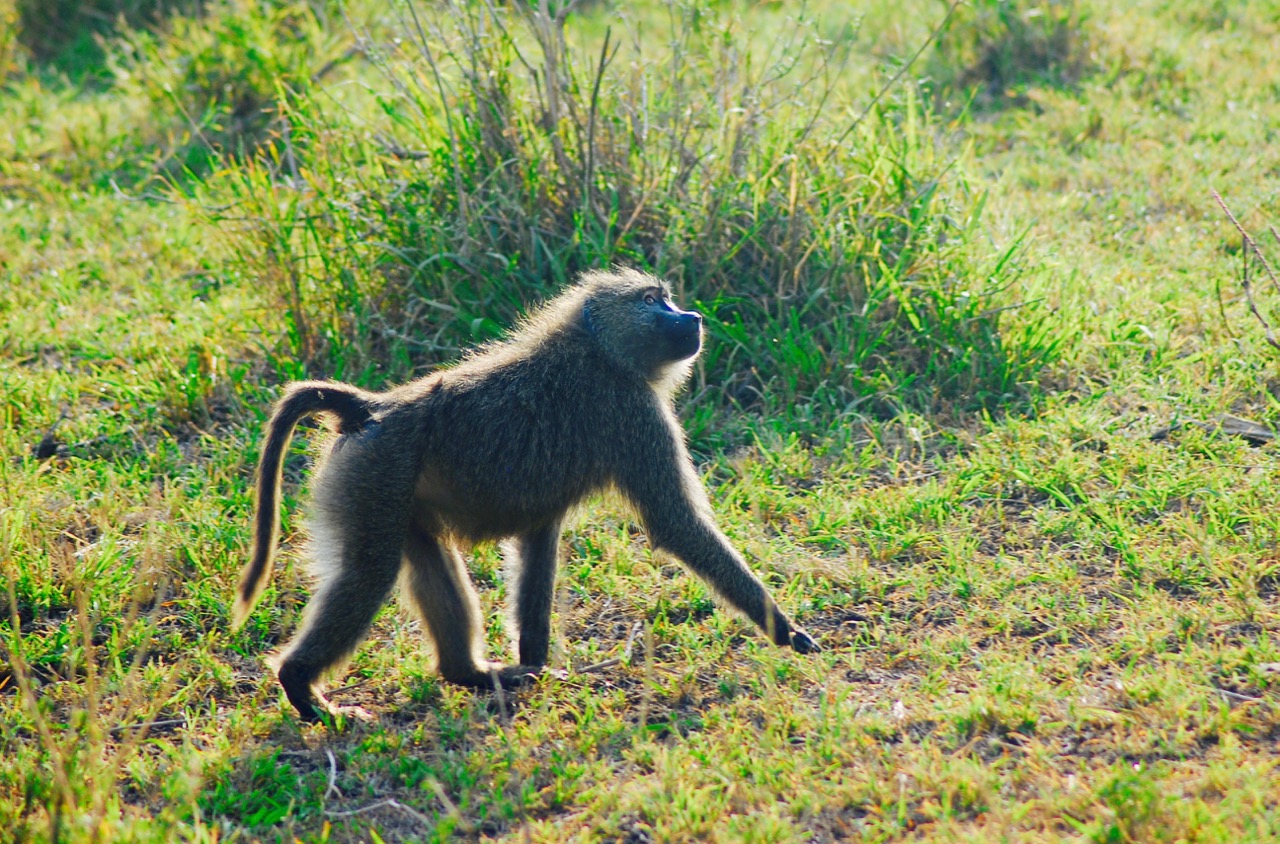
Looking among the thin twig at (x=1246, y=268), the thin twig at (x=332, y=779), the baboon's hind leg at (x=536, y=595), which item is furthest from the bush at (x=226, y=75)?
the thin twig at (x=1246, y=268)

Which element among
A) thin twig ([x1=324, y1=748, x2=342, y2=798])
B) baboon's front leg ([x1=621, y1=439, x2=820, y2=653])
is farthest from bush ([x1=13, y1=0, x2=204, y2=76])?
thin twig ([x1=324, y1=748, x2=342, y2=798])

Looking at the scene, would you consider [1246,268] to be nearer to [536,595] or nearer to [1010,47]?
[536,595]

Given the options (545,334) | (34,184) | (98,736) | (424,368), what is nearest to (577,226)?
(424,368)

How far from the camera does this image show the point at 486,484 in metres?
3.29

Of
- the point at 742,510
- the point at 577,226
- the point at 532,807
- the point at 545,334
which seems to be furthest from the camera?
the point at 577,226

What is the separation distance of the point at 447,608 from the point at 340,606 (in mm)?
348

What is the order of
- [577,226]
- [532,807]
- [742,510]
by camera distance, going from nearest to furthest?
[532,807]
[742,510]
[577,226]

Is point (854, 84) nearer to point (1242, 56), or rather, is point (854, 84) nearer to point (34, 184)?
point (1242, 56)

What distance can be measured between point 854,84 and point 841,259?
8.91 ft

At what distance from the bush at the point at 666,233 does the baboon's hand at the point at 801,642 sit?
1.35 m

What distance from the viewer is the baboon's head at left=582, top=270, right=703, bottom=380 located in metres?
3.62

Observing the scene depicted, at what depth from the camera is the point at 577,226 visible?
481 centimetres

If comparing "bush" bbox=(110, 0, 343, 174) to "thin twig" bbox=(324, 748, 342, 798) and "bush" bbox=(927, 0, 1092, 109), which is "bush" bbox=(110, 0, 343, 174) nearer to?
"bush" bbox=(927, 0, 1092, 109)

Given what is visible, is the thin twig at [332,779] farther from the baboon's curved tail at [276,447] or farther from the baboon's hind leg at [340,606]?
the baboon's curved tail at [276,447]
